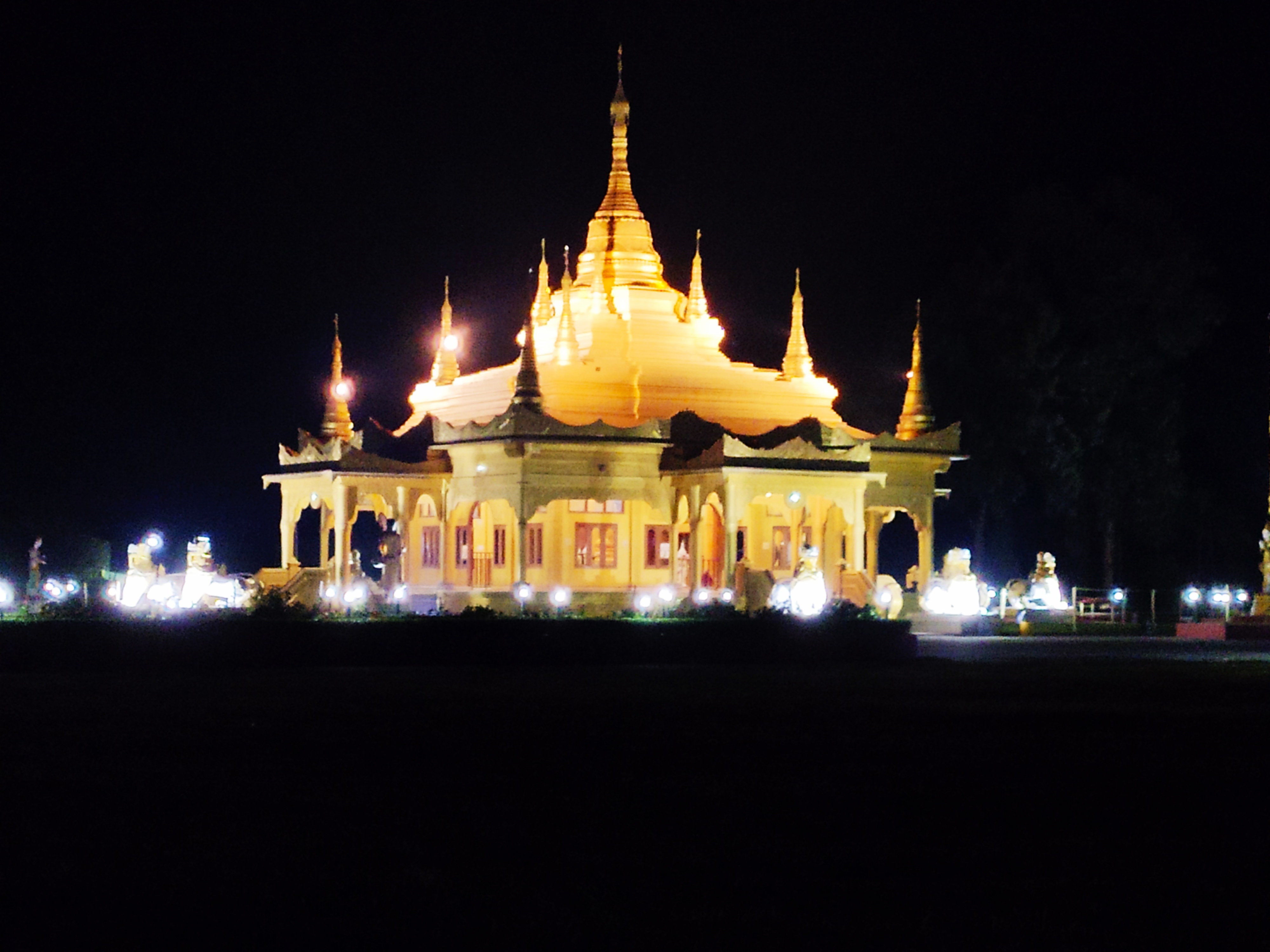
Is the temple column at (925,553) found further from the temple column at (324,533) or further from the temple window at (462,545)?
the temple column at (324,533)

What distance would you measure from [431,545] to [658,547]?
5616 mm

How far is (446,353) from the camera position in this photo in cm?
5472

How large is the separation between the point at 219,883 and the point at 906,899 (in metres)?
3.89

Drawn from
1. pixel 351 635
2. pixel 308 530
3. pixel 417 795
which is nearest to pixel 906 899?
pixel 417 795

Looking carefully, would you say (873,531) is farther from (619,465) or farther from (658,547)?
(619,465)

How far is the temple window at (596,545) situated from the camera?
160ft

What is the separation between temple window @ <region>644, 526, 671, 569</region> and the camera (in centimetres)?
4934

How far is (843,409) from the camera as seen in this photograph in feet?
189

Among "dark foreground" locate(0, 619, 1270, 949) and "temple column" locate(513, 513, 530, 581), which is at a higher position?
"temple column" locate(513, 513, 530, 581)

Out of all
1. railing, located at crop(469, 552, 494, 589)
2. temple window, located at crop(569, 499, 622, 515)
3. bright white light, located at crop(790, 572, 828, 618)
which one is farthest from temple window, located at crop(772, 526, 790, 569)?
bright white light, located at crop(790, 572, 828, 618)

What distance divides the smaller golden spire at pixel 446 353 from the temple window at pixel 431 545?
170 inches

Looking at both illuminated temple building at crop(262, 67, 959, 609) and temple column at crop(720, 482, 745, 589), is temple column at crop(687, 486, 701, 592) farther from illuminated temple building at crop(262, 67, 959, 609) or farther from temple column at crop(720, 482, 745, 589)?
temple column at crop(720, 482, 745, 589)

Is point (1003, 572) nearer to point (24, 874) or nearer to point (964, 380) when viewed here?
point (964, 380)

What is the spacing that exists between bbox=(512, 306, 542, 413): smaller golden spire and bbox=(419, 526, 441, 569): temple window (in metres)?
6.38
